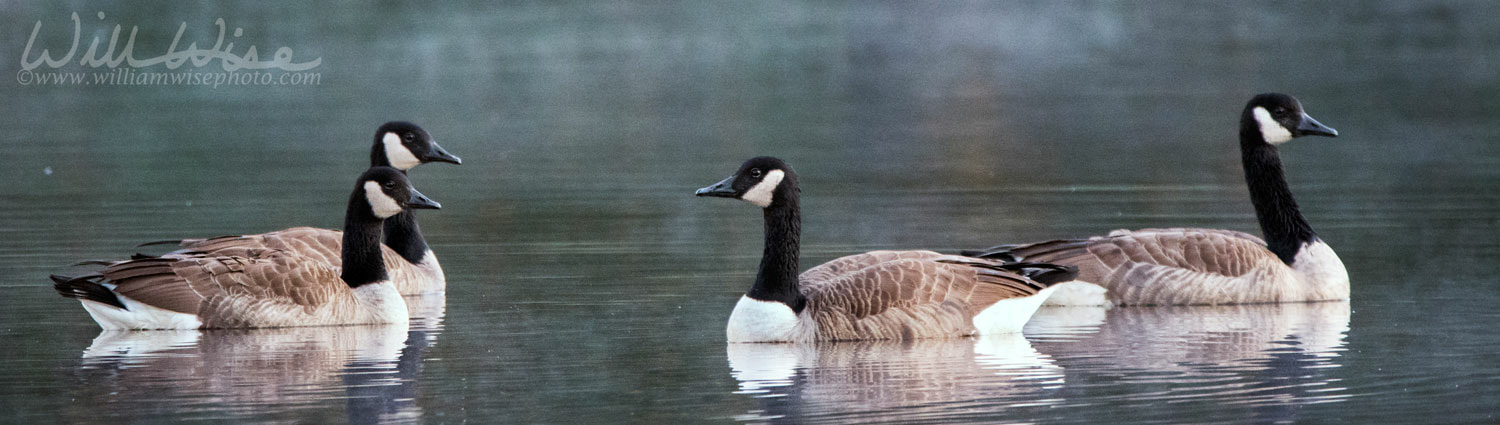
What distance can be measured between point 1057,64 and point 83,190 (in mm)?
27237

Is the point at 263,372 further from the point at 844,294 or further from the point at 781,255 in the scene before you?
the point at 844,294

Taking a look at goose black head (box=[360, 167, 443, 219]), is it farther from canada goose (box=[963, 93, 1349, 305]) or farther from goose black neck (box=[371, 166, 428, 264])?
canada goose (box=[963, 93, 1349, 305])

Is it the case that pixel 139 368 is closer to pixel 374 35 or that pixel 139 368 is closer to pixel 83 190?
pixel 83 190

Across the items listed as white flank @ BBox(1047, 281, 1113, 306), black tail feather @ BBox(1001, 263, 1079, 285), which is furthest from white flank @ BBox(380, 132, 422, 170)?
black tail feather @ BBox(1001, 263, 1079, 285)

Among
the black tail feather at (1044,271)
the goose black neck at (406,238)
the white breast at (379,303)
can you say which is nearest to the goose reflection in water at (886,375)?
the black tail feather at (1044,271)

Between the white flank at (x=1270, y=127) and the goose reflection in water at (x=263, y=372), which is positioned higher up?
the white flank at (x=1270, y=127)

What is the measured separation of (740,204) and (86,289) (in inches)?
380

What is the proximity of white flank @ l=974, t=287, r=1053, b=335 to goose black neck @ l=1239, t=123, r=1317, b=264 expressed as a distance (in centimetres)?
260

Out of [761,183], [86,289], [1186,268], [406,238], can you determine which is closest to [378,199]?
[86,289]

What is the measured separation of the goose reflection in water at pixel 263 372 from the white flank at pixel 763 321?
1841mm

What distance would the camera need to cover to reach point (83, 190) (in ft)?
72.5

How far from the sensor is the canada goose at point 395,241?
13945 millimetres

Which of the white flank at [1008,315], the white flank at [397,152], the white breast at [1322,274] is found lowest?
the white flank at [1008,315]

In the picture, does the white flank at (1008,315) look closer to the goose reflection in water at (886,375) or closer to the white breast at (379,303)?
the goose reflection in water at (886,375)
